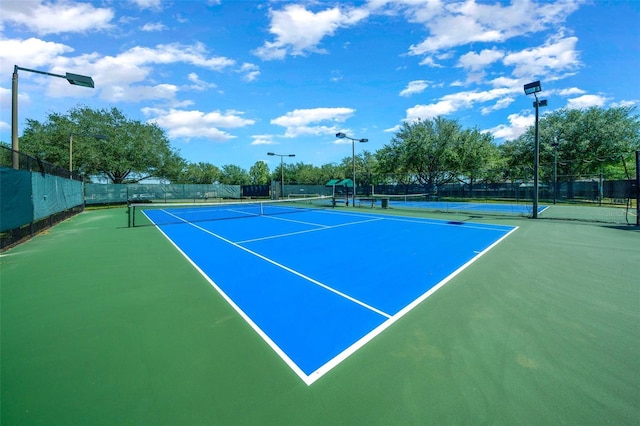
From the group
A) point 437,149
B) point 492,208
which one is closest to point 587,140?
point 437,149

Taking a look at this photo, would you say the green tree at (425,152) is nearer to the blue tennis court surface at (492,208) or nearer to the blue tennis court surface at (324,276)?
the blue tennis court surface at (492,208)

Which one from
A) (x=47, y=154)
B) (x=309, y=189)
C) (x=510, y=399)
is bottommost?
(x=510, y=399)

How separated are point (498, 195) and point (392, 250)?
102ft

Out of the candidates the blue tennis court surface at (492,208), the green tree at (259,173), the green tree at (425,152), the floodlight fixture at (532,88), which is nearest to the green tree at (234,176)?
the green tree at (259,173)

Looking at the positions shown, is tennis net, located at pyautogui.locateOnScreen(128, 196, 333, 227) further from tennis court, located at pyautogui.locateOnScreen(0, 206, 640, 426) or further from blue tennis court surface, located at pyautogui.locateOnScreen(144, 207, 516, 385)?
tennis court, located at pyautogui.locateOnScreen(0, 206, 640, 426)

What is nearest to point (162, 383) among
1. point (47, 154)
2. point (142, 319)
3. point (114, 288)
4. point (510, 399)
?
point (142, 319)

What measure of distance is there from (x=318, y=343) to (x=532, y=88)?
19285mm

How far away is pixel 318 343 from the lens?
12.5 feet

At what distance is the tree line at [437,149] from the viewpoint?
108 ft

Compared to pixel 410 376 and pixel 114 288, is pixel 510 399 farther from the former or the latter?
pixel 114 288

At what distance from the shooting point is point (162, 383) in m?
3.02

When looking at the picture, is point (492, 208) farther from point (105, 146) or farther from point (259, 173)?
point (259, 173)

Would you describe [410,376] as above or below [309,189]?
below

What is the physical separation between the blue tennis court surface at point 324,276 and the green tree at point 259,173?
73.9 metres
